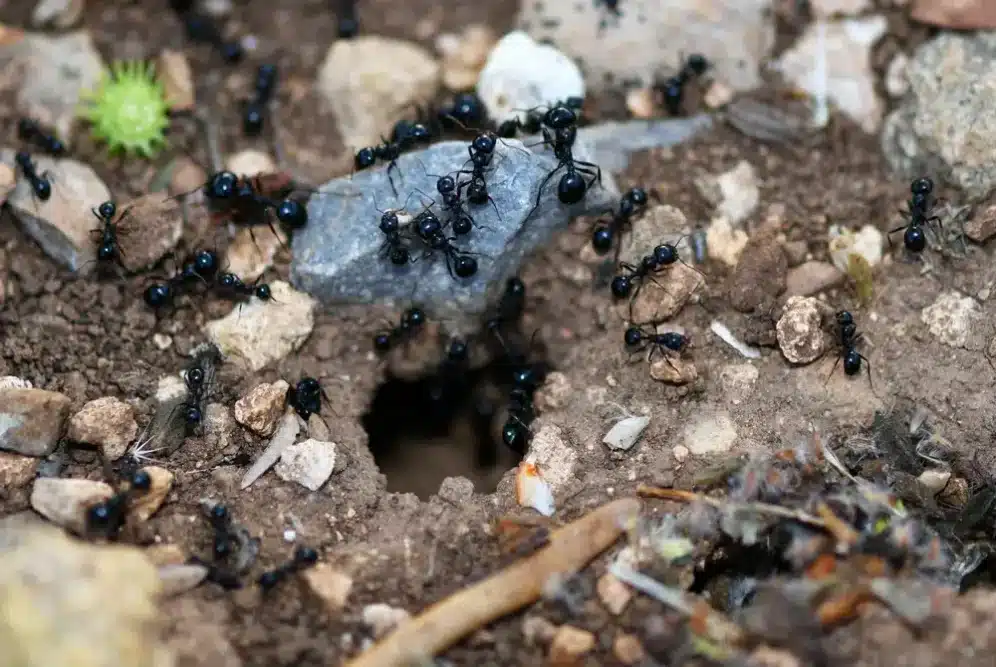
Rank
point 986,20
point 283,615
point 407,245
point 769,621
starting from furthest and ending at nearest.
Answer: point 986,20 < point 407,245 < point 283,615 < point 769,621

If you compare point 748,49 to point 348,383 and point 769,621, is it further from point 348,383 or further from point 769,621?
point 769,621

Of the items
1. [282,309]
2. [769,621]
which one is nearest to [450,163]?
[282,309]

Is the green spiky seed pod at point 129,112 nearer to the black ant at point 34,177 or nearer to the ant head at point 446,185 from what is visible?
the black ant at point 34,177

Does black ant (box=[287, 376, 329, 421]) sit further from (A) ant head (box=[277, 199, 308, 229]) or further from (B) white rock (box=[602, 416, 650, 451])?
(B) white rock (box=[602, 416, 650, 451])

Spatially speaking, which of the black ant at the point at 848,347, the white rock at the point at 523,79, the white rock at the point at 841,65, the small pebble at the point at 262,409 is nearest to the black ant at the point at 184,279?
the small pebble at the point at 262,409

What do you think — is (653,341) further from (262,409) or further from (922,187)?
(262,409)

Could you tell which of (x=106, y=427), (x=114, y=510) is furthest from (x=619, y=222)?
(x=114, y=510)
